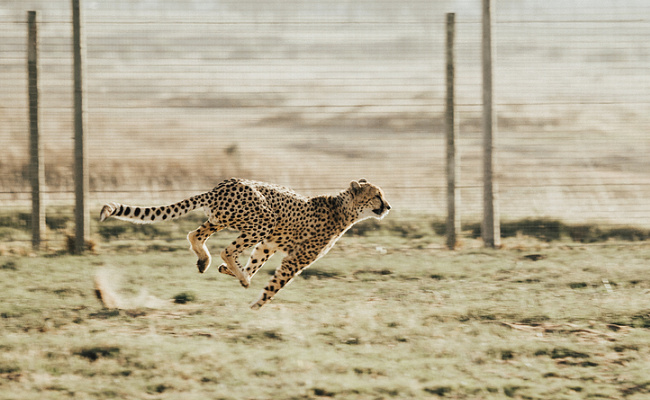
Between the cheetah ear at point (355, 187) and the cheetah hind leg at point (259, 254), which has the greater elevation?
the cheetah ear at point (355, 187)

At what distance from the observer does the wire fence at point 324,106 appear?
6.64 metres

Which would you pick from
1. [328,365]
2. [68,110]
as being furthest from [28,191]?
[328,365]

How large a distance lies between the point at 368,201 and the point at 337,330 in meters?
0.73

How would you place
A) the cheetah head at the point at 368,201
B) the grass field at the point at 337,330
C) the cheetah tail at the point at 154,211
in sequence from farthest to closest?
the cheetah head at the point at 368,201 < the cheetah tail at the point at 154,211 < the grass field at the point at 337,330

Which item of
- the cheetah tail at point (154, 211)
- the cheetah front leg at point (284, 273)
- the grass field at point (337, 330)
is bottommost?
the grass field at point (337, 330)

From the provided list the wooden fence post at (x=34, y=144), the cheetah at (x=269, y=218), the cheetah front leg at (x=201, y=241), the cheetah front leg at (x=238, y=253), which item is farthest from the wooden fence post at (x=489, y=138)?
the wooden fence post at (x=34, y=144)

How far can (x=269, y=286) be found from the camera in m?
4.08

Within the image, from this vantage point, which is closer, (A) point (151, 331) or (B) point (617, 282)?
(A) point (151, 331)

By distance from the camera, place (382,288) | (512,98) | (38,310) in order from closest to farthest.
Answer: (38,310) < (382,288) < (512,98)

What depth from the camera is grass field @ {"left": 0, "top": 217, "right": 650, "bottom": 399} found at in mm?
3100

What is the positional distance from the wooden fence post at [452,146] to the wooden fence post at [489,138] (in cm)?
24

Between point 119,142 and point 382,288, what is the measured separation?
2913 millimetres

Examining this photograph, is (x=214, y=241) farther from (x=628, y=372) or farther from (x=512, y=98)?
(x=628, y=372)

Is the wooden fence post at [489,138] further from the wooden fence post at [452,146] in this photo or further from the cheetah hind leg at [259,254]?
the cheetah hind leg at [259,254]
